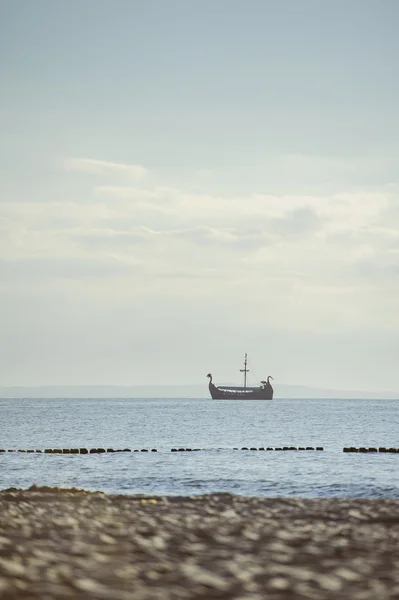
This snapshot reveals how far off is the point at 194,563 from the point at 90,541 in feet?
10.6

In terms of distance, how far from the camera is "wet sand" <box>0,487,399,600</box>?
429 inches

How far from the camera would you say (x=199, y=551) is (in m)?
14.4

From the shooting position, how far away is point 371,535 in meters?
17.2

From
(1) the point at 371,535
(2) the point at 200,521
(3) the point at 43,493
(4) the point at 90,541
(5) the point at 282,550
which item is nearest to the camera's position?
(5) the point at 282,550

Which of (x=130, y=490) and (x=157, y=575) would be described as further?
(x=130, y=490)

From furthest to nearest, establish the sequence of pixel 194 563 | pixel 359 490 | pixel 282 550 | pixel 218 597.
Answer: pixel 359 490
pixel 282 550
pixel 194 563
pixel 218 597

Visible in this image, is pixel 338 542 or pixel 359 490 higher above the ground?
pixel 338 542

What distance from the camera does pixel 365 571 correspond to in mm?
12641

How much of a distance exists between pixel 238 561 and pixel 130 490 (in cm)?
3096

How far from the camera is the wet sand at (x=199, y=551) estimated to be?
10.9 metres

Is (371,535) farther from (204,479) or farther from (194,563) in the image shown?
(204,479)

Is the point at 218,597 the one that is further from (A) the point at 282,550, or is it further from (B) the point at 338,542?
(B) the point at 338,542

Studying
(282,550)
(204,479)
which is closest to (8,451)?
(204,479)

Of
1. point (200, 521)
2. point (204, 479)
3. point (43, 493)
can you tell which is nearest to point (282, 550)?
point (200, 521)
